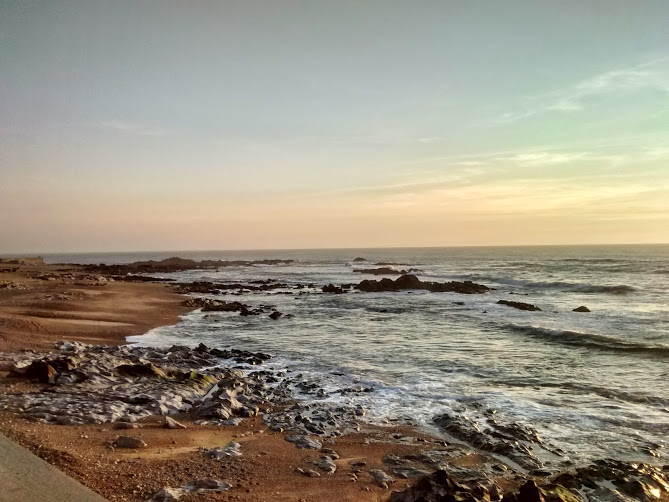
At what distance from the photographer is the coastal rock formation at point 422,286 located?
5153 centimetres

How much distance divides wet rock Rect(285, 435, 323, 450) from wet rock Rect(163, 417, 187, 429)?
2216 mm

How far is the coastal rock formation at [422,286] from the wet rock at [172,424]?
44.0 metres

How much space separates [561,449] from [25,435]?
9.97 metres

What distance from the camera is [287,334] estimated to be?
24109 mm

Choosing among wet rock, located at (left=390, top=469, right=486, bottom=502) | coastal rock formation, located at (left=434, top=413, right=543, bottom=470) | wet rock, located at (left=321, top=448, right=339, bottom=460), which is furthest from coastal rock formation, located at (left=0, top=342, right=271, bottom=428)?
wet rock, located at (left=390, top=469, right=486, bottom=502)

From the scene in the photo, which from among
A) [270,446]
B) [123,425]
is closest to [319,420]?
[270,446]

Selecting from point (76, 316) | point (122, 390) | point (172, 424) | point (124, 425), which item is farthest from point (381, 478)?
point (76, 316)

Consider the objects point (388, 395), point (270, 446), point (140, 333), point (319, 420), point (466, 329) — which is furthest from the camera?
point (466, 329)

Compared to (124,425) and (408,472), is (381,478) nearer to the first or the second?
(408,472)

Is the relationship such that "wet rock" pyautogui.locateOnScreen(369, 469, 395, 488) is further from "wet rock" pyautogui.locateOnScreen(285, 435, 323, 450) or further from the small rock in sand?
the small rock in sand

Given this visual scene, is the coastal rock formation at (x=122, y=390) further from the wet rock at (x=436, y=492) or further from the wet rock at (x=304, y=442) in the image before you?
the wet rock at (x=436, y=492)

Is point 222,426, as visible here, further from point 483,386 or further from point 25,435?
point 483,386

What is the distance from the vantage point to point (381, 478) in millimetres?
7879

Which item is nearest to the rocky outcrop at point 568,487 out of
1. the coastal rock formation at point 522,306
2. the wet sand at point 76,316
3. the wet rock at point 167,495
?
the wet rock at point 167,495
